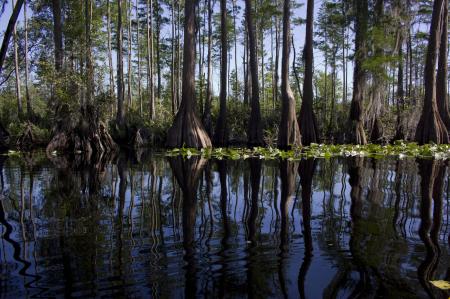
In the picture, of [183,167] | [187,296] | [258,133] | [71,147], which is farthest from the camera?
[258,133]

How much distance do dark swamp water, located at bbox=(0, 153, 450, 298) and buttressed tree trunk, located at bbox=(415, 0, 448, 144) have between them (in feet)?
29.4

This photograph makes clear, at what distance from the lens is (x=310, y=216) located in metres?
3.76

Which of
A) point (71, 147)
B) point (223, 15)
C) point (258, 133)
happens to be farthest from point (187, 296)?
point (223, 15)

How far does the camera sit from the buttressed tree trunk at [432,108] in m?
13.7

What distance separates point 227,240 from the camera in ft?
9.80

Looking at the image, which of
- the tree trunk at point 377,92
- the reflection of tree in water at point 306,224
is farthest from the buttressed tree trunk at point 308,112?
the reflection of tree in water at point 306,224

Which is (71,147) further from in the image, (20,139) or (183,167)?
(183,167)

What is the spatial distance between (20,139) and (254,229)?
51.4 ft

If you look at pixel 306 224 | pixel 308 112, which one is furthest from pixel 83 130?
pixel 306 224

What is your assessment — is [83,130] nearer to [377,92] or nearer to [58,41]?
[58,41]

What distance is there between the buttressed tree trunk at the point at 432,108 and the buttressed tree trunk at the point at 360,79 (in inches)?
87.5

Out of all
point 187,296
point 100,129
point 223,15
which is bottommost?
point 187,296

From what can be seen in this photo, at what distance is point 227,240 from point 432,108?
13.1 m

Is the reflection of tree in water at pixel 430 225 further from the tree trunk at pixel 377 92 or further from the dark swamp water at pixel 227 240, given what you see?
the tree trunk at pixel 377 92
